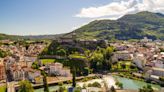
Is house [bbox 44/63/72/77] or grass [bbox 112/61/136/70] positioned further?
grass [bbox 112/61/136/70]

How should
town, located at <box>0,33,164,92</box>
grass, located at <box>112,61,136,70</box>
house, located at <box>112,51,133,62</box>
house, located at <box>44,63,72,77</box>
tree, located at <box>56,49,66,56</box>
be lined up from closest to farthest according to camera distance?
town, located at <box>0,33,164,92</box>, house, located at <box>44,63,72,77</box>, grass, located at <box>112,61,136,70</box>, tree, located at <box>56,49,66,56</box>, house, located at <box>112,51,133,62</box>

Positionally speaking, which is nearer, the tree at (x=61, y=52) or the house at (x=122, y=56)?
the tree at (x=61, y=52)

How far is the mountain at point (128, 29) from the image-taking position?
95019 mm

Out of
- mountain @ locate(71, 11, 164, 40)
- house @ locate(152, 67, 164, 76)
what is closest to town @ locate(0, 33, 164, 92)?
house @ locate(152, 67, 164, 76)

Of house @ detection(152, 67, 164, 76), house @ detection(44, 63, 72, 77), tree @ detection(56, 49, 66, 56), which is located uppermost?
tree @ detection(56, 49, 66, 56)

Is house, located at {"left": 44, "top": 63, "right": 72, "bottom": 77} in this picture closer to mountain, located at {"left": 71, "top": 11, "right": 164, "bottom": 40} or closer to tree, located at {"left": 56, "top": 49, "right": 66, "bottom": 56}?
Answer: tree, located at {"left": 56, "top": 49, "right": 66, "bottom": 56}

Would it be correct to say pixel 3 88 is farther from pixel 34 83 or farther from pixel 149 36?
pixel 149 36

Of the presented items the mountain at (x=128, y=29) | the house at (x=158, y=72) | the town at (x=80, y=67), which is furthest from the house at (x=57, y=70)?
the mountain at (x=128, y=29)

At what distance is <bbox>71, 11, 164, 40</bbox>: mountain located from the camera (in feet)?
312

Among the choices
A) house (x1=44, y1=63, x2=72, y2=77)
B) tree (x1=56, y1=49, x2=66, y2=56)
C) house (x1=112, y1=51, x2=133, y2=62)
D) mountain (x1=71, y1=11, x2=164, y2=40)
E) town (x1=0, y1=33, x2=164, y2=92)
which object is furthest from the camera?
mountain (x1=71, y1=11, x2=164, y2=40)

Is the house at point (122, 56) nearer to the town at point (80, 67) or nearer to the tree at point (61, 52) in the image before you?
the town at point (80, 67)

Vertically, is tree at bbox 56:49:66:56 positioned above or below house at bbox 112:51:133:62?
above

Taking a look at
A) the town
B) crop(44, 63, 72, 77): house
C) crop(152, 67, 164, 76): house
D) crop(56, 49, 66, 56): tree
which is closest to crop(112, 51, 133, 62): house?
the town

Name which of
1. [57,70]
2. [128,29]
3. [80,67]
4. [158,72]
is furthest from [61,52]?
[128,29]
